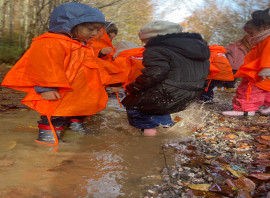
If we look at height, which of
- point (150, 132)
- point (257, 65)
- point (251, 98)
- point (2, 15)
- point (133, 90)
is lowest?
point (2, 15)

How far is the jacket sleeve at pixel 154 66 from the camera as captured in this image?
8.63 feet

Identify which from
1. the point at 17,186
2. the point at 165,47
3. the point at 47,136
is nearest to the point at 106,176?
the point at 17,186

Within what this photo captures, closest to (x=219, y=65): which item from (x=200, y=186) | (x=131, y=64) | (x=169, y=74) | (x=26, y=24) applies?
(x=131, y=64)

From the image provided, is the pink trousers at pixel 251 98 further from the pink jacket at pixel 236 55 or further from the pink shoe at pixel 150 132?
the pink shoe at pixel 150 132

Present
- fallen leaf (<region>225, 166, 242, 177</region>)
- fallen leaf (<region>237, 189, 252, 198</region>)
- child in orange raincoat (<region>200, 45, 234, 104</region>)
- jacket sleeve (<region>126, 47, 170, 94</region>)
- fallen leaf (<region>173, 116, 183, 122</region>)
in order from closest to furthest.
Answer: fallen leaf (<region>237, 189, 252, 198</region>), fallen leaf (<region>225, 166, 242, 177</region>), jacket sleeve (<region>126, 47, 170, 94</region>), fallen leaf (<region>173, 116, 183, 122</region>), child in orange raincoat (<region>200, 45, 234, 104</region>)

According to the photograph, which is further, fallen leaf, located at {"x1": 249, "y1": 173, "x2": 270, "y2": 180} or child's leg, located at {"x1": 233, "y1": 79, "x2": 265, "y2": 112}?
child's leg, located at {"x1": 233, "y1": 79, "x2": 265, "y2": 112}

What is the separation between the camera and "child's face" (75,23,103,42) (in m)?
2.48

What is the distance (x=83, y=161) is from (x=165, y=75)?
1224 millimetres

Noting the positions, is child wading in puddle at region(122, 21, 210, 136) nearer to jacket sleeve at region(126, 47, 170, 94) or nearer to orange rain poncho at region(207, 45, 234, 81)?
jacket sleeve at region(126, 47, 170, 94)

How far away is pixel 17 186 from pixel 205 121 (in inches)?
98.6

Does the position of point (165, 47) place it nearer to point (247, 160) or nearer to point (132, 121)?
point (132, 121)

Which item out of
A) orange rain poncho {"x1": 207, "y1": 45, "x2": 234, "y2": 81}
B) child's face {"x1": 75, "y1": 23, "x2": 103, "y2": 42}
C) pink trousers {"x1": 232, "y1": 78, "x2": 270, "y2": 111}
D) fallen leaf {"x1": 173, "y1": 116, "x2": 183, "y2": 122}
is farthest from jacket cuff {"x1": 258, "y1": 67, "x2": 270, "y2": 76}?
child's face {"x1": 75, "y1": 23, "x2": 103, "y2": 42}

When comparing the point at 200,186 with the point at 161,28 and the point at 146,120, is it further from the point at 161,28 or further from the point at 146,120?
the point at 161,28

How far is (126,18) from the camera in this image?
13211 millimetres
